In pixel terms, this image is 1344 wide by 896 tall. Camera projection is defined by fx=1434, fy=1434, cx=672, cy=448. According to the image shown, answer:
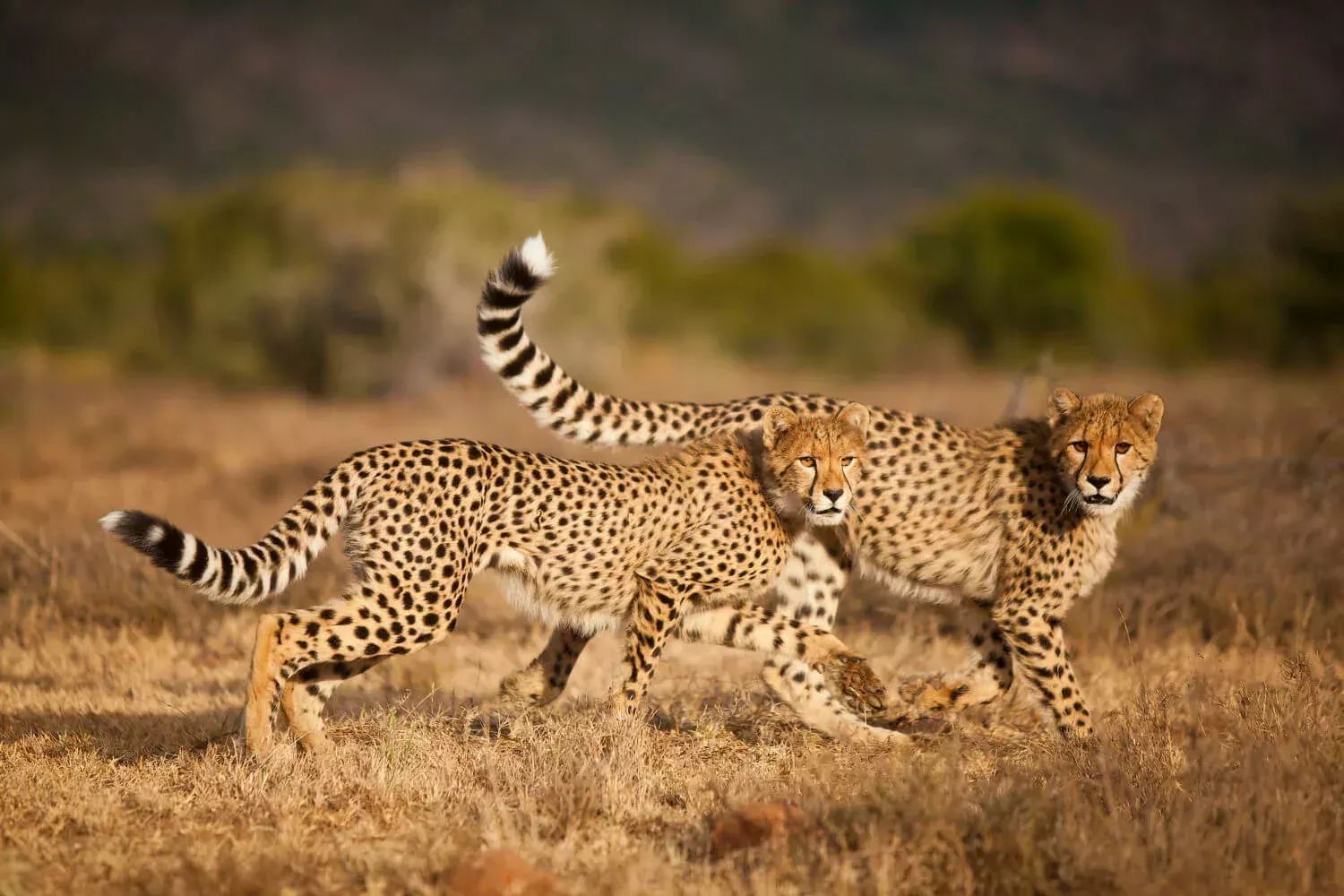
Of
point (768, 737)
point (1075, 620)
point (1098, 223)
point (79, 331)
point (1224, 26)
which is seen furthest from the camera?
point (1224, 26)

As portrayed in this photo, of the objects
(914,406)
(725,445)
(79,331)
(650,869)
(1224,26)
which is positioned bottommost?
(650,869)

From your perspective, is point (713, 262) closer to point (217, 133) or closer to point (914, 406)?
point (914, 406)

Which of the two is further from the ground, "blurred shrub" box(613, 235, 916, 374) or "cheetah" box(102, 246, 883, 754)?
"blurred shrub" box(613, 235, 916, 374)

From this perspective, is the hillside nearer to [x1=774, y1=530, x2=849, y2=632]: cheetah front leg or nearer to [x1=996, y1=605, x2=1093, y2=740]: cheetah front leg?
[x1=774, y1=530, x2=849, y2=632]: cheetah front leg

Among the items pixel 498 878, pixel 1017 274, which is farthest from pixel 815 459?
pixel 1017 274

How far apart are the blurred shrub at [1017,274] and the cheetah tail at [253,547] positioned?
1040 inches

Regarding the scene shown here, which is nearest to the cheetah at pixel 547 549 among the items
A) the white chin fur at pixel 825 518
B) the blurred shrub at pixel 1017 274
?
the white chin fur at pixel 825 518

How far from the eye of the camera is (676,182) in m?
100

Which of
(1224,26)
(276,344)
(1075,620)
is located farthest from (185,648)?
(1224,26)

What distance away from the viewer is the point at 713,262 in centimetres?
3916

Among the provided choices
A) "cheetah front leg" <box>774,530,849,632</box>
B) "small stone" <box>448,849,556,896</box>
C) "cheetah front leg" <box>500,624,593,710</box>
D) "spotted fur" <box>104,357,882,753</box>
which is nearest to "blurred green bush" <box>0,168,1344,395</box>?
"cheetah front leg" <box>500,624,593,710</box>

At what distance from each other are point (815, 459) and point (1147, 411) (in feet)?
3.46

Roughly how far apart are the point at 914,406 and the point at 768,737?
26.6ft

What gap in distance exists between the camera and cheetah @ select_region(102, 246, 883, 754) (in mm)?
4121
